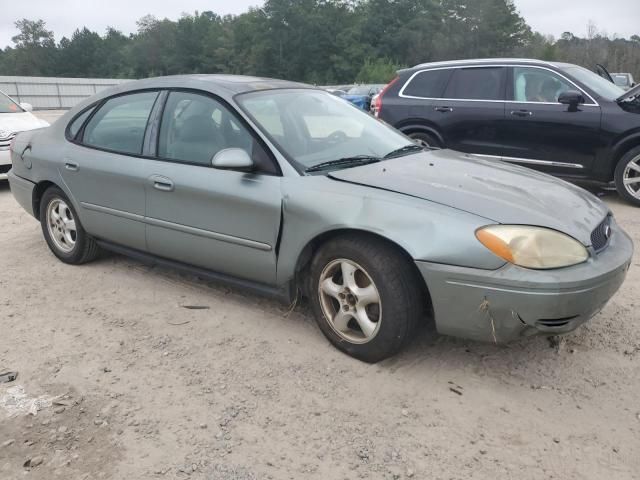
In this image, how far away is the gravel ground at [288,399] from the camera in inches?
94.7

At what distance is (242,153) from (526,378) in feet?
6.53

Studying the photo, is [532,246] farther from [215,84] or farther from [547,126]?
[547,126]

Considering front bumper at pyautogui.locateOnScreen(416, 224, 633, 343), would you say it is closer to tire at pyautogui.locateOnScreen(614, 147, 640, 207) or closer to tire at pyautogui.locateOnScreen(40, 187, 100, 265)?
tire at pyautogui.locateOnScreen(40, 187, 100, 265)

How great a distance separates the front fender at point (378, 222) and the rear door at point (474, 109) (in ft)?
15.1

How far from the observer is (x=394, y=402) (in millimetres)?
2805

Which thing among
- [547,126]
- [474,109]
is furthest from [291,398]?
[474,109]

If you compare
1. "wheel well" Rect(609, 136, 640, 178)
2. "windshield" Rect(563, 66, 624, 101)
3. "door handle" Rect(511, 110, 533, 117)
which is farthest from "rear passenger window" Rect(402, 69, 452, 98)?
"wheel well" Rect(609, 136, 640, 178)

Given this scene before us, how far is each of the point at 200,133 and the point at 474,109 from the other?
4.60m

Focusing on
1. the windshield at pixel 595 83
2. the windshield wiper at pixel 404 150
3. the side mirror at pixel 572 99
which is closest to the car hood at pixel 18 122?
the windshield wiper at pixel 404 150

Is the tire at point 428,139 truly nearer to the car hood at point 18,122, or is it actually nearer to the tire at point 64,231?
the tire at point 64,231

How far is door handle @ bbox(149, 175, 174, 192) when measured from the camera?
376cm

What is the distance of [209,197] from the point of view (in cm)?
357

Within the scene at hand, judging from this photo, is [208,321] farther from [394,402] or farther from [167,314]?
[394,402]

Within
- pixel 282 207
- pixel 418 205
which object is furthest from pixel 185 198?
pixel 418 205
